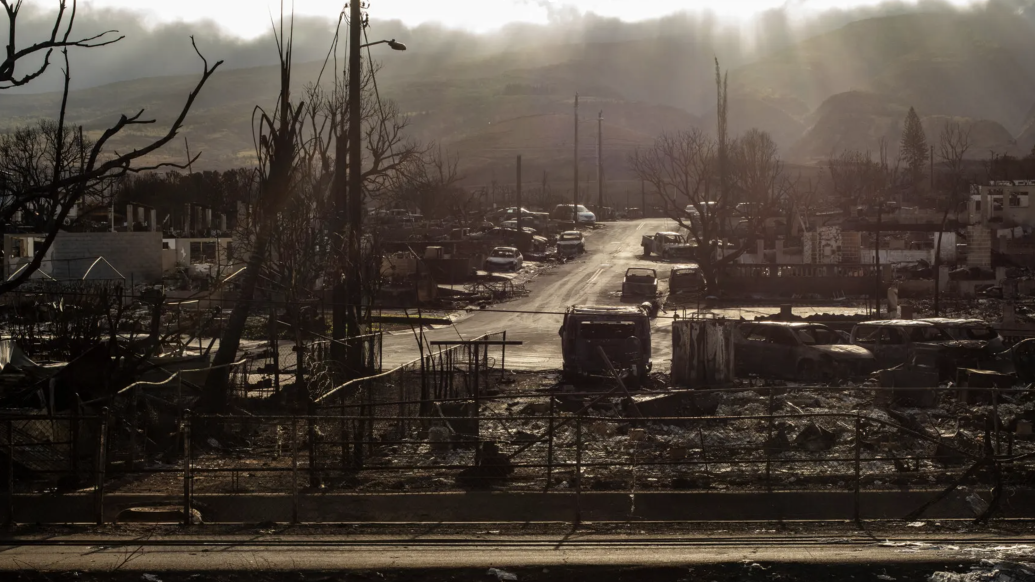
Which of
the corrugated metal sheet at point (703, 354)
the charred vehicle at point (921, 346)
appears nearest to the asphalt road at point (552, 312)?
the corrugated metal sheet at point (703, 354)

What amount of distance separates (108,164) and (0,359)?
12821 mm

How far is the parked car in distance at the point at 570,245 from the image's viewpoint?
61.1m

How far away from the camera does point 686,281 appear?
45500mm

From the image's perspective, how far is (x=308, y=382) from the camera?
1600 centimetres

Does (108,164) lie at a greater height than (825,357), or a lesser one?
greater

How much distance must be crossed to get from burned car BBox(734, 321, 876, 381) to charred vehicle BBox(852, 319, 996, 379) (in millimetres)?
607

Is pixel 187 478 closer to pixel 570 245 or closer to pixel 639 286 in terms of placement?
pixel 639 286

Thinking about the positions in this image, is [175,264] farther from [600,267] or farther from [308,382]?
[308,382]

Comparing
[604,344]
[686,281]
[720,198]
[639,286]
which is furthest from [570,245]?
[604,344]

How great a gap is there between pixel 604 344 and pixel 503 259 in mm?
31442

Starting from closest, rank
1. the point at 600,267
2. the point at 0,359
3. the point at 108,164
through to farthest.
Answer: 1. the point at 108,164
2. the point at 0,359
3. the point at 600,267

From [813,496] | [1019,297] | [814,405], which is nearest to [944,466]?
[813,496]

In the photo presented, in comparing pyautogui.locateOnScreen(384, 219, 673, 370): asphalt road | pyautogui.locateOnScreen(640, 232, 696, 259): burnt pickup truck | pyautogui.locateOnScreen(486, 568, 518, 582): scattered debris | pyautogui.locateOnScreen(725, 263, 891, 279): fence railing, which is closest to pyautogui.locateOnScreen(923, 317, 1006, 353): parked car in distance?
pyautogui.locateOnScreen(384, 219, 673, 370): asphalt road

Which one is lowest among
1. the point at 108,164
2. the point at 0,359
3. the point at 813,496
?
the point at 813,496
